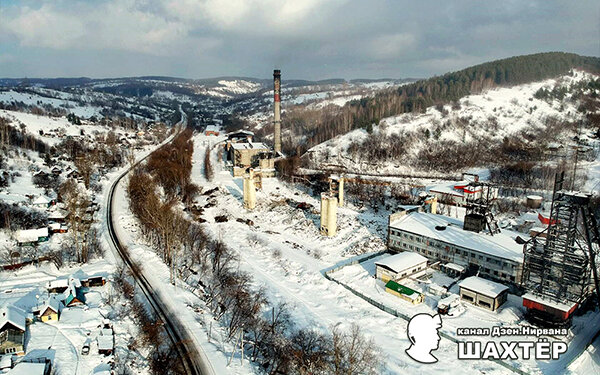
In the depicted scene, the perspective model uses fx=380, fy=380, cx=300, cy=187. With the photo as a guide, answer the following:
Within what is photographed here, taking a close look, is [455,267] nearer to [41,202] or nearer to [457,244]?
[457,244]

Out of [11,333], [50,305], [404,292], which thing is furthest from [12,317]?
[404,292]

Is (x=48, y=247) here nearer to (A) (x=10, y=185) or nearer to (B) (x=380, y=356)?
(A) (x=10, y=185)

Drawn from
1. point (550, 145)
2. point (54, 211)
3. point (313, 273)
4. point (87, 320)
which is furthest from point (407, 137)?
point (87, 320)

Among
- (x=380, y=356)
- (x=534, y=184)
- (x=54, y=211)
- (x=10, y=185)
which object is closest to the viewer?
(x=380, y=356)

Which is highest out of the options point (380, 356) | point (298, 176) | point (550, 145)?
point (550, 145)

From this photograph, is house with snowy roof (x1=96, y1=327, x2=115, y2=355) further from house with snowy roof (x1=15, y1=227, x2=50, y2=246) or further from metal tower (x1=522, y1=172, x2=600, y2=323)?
metal tower (x1=522, y1=172, x2=600, y2=323)

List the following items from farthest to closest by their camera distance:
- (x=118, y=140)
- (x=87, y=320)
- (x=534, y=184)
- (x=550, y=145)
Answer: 1. (x=118, y=140)
2. (x=550, y=145)
3. (x=534, y=184)
4. (x=87, y=320)

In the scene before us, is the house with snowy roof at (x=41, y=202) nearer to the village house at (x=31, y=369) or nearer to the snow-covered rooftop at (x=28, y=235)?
the snow-covered rooftop at (x=28, y=235)
